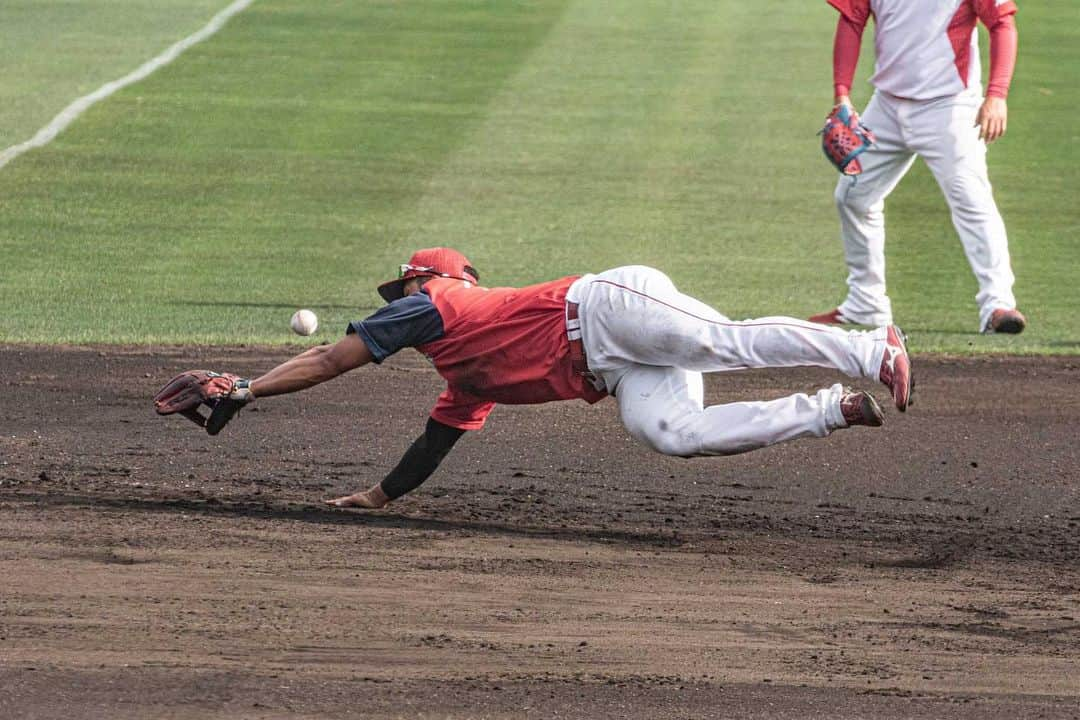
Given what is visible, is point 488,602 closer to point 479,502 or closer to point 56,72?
point 479,502

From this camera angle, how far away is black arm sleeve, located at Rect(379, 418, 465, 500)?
6.69 meters

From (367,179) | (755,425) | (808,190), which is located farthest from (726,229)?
(755,425)

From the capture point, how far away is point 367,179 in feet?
46.0

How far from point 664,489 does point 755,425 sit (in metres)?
1.40

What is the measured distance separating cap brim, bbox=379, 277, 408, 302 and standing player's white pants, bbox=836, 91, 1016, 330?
13.3ft

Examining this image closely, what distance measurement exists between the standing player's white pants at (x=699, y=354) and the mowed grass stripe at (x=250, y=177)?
415 cm

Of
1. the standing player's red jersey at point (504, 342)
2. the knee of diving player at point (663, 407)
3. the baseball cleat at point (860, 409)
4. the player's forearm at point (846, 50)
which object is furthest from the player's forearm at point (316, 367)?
the player's forearm at point (846, 50)

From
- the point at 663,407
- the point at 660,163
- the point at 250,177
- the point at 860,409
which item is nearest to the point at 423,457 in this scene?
the point at 663,407

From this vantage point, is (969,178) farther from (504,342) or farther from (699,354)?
(504,342)

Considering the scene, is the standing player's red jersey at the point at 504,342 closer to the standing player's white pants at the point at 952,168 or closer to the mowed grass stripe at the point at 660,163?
the standing player's white pants at the point at 952,168

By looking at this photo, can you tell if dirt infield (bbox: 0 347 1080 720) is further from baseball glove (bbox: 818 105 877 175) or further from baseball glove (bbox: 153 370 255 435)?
baseball glove (bbox: 818 105 877 175)

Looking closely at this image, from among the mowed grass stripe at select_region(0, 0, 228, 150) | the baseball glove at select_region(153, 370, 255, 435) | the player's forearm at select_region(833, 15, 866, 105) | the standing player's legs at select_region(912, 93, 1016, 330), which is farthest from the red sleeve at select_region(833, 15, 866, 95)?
the mowed grass stripe at select_region(0, 0, 228, 150)

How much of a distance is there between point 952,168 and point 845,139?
32.5 inches

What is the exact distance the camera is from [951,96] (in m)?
9.52
